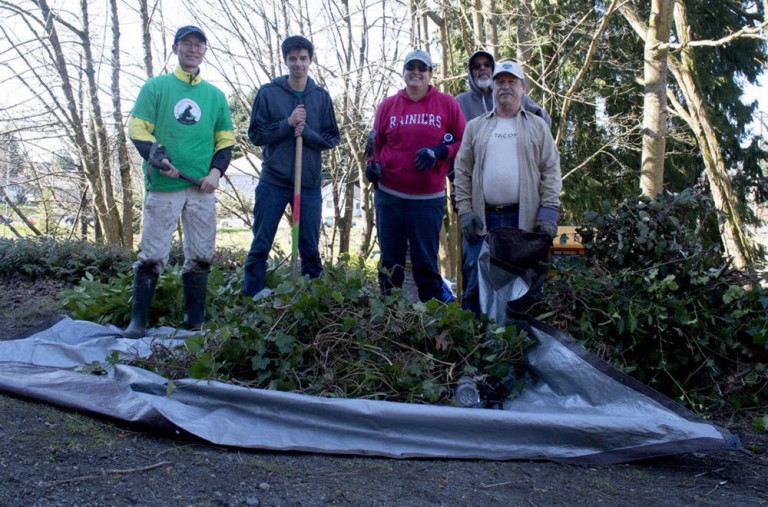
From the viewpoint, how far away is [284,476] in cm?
271

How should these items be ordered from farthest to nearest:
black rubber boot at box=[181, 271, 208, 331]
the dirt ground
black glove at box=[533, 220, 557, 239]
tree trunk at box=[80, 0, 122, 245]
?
tree trunk at box=[80, 0, 122, 245], black rubber boot at box=[181, 271, 208, 331], black glove at box=[533, 220, 557, 239], the dirt ground

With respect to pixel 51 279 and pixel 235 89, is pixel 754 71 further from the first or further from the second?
pixel 51 279

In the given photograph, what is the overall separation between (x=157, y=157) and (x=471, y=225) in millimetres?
2144

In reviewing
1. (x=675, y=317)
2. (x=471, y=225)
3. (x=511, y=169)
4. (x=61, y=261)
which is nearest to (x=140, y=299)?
(x=471, y=225)

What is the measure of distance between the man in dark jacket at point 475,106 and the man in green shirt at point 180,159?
1827 millimetres

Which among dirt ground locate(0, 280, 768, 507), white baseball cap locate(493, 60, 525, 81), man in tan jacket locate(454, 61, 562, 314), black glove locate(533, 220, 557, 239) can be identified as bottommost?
dirt ground locate(0, 280, 768, 507)

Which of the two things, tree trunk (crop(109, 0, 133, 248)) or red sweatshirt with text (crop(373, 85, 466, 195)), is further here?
tree trunk (crop(109, 0, 133, 248))

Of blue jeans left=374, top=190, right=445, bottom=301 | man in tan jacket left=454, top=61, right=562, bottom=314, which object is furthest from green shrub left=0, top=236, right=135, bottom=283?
man in tan jacket left=454, top=61, right=562, bottom=314

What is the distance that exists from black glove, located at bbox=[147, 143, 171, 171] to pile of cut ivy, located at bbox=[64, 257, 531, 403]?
1151 mm

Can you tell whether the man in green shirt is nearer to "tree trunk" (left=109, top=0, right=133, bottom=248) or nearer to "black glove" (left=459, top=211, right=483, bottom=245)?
"black glove" (left=459, top=211, right=483, bottom=245)

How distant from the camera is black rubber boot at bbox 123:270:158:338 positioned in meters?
4.80

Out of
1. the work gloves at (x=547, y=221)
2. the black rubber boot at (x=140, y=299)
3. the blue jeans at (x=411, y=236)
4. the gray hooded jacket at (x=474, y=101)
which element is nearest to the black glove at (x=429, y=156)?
the blue jeans at (x=411, y=236)

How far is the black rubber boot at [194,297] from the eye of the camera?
4.91m

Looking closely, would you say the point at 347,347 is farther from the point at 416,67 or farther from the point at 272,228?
the point at 416,67
